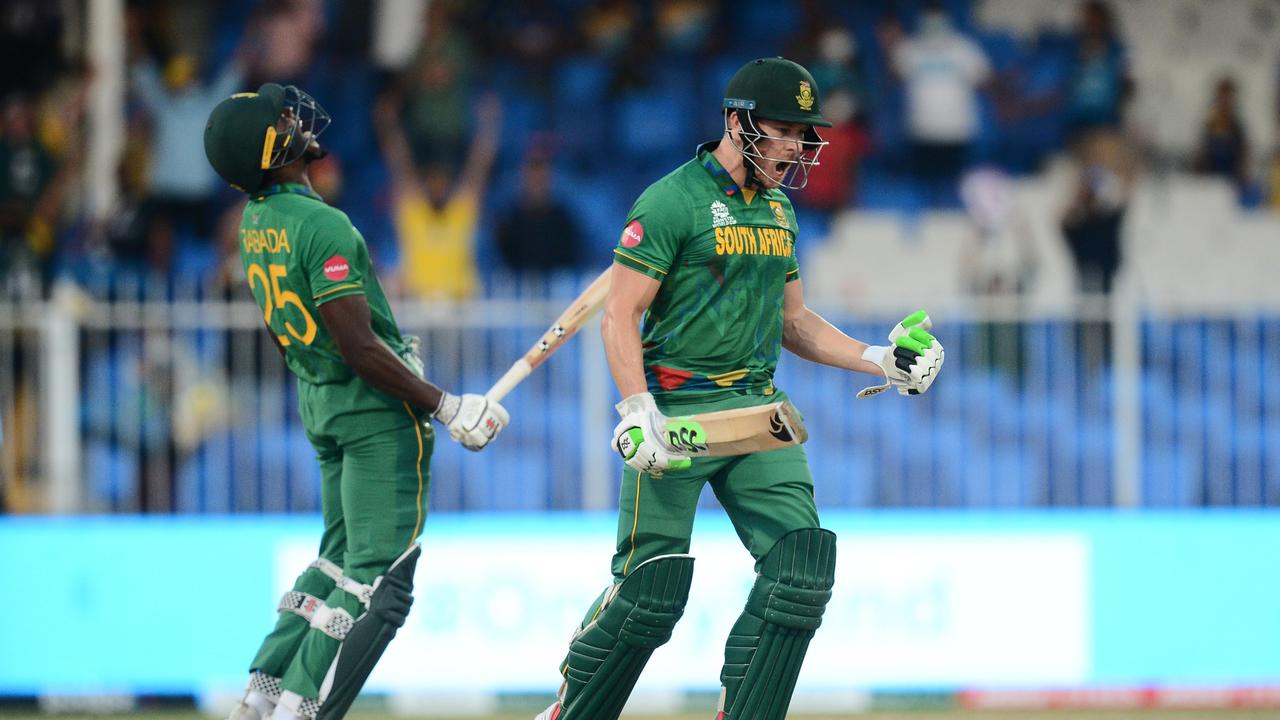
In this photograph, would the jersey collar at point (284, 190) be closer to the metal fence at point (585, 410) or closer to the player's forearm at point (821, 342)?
the player's forearm at point (821, 342)

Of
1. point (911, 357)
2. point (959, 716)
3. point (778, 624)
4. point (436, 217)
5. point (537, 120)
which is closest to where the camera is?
point (778, 624)

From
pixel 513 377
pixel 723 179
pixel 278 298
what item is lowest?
pixel 513 377

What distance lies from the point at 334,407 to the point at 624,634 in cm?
146

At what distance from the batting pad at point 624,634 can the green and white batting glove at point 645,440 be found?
375 mm

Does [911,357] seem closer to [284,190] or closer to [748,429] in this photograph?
[748,429]

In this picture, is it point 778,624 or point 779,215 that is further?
point 779,215

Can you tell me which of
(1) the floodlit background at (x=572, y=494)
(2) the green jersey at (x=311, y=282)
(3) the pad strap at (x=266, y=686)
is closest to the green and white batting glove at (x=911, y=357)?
(2) the green jersey at (x=311, y=282)

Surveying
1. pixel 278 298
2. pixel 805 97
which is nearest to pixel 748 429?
pixel 805 97

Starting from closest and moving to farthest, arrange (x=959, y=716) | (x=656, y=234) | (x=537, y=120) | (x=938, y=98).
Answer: (x=656, y=234) < (x=959, y=716) < (x=938, y=98) < (x=537, y=120)

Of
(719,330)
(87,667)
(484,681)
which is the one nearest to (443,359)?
(484,681)

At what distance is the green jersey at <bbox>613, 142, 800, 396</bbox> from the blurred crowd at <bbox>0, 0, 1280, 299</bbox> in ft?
21.9

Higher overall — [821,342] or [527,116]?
[527,116]

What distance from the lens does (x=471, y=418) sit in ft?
22.0

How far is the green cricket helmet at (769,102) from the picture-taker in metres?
6.33
